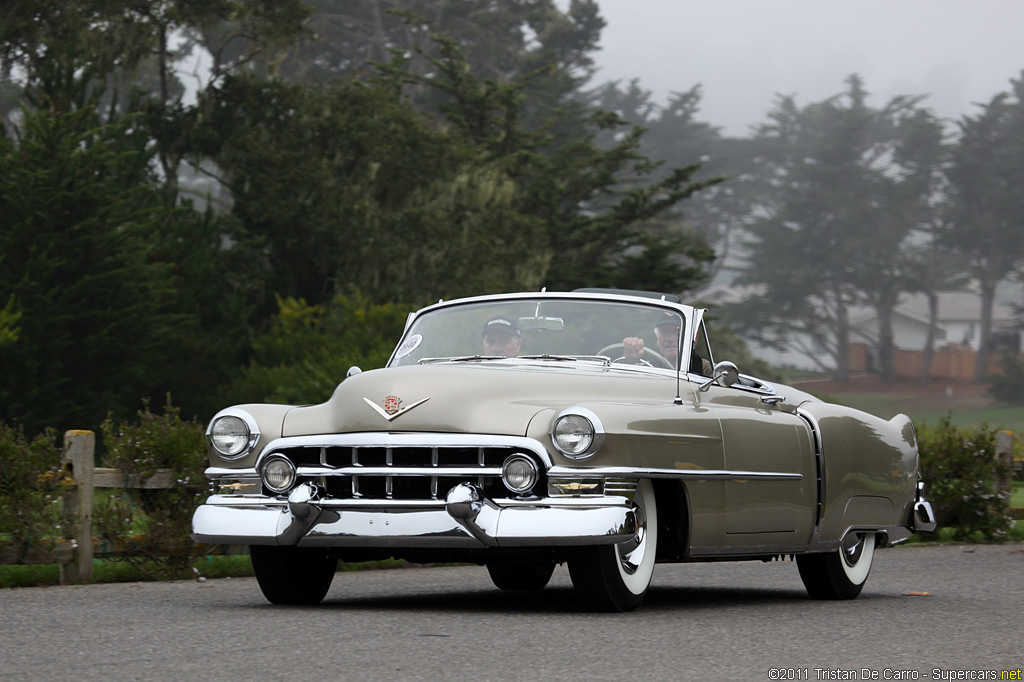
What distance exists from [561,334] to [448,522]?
75.9 inches

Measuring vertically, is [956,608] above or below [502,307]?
below

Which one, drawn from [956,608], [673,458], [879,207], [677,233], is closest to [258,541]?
[673,458]

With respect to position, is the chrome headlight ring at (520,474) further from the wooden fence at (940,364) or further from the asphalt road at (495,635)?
the wooden fence at (940,364)

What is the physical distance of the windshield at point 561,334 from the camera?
906 cm

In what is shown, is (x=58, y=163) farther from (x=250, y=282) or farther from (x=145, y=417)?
(x=145, y=417)

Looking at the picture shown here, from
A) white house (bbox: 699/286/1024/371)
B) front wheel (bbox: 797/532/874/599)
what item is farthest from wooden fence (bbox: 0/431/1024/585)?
white house (bbox: 699/286/1024/371)

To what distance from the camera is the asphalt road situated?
6113mm

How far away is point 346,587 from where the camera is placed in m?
10.6

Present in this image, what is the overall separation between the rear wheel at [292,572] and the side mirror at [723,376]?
217 cm

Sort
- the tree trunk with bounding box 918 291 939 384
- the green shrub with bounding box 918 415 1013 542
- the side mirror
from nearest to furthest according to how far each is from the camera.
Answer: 1. the side mirror
2. the green shrub with bounding box 918 415 1013 542
3. the tree trunk with bounding box 918 291 939 384

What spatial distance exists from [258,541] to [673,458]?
206 cm

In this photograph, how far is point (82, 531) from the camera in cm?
1109

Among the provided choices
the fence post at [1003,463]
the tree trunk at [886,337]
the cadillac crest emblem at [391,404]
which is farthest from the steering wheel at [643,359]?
the tree trunk at [886,337]

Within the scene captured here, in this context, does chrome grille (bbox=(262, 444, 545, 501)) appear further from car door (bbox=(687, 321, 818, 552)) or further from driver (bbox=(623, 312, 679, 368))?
driver (bbox=(623, 312, 679, 368))
